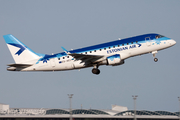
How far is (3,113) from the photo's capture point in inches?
3386

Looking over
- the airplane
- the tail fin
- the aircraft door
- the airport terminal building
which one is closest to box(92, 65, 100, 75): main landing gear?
the airplane

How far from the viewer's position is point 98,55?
6053 cm

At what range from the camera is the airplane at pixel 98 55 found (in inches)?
2349

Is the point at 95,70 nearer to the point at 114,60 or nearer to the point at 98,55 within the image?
the point at 98,55

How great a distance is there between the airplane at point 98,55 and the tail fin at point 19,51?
23 centimetres

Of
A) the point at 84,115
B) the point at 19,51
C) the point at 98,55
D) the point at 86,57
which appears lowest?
the point at 84,115

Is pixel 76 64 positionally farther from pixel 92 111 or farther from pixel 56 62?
pixel 92 111

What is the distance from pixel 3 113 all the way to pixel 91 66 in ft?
110

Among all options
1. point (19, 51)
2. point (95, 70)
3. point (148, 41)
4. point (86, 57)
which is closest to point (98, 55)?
point (86, 57)

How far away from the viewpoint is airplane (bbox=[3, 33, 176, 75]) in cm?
5966

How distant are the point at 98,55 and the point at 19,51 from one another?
1595 cm

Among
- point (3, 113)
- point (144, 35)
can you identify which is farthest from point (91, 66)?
point (3, 113)

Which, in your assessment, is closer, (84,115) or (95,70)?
(95,70)

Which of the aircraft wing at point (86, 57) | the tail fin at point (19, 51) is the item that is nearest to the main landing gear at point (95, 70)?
the aircraft wing at point (86, 57)
